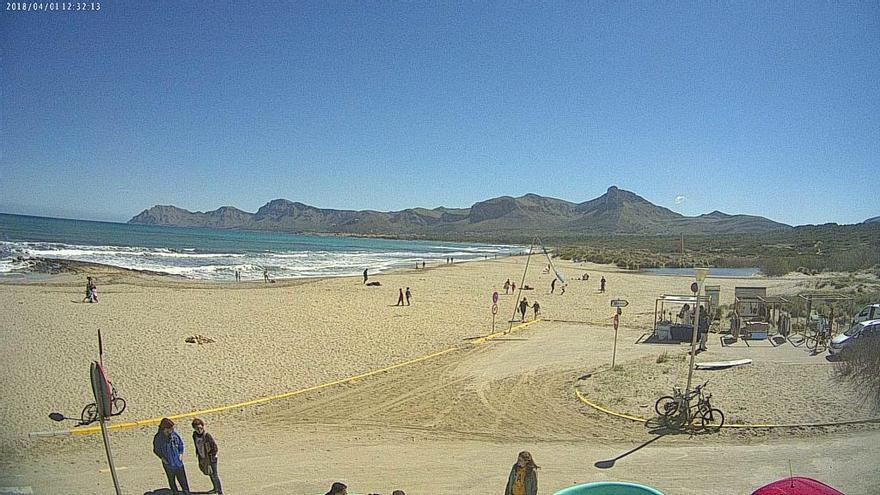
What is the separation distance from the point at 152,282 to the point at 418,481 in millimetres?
31033

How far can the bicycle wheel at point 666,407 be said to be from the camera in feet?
30.4

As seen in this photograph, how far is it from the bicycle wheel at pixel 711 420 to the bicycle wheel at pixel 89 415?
398 inches

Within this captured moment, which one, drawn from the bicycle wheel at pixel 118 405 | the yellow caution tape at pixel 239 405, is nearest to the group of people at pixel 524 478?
the yellow caution tape at pixel 239 405

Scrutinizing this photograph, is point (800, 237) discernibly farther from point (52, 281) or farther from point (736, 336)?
point (52, 281)

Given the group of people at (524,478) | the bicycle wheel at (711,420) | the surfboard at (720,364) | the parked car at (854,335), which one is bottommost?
the bicycle wheel at (711,420)

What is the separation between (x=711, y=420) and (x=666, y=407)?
695 mm

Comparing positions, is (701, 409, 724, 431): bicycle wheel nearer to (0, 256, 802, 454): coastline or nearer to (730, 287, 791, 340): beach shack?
(0, 256, 802, 454): coastline

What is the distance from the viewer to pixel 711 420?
892 centimetres

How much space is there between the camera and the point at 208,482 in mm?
7152

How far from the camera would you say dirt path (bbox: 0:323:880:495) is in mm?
6988

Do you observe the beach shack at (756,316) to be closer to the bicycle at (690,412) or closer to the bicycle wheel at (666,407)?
the bicycle wheel at (666,407)

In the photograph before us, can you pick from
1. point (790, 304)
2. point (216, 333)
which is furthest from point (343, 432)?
point (790, 304)

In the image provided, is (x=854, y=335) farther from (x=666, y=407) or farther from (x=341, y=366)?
(x=341, y=366)

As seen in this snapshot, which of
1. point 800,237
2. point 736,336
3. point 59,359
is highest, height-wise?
point 800,237
